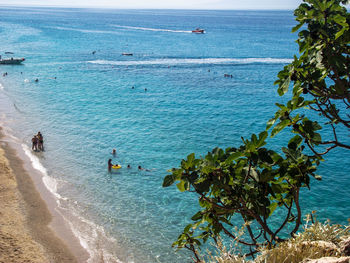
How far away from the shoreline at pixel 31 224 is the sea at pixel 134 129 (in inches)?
27.4

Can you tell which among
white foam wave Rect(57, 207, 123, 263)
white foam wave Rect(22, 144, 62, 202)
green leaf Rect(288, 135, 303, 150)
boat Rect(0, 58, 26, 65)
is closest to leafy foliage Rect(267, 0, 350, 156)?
Result: green leaf Rect(288, 135, 303, 150)

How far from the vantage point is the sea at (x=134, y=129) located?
2044 centimetres

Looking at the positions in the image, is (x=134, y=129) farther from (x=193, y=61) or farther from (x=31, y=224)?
(x=193, y=61)

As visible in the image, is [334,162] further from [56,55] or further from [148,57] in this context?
[56,55]

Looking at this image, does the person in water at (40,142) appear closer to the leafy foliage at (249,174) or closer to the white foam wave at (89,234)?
the white foam wave at (89,234)

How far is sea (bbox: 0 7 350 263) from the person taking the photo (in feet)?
67.1

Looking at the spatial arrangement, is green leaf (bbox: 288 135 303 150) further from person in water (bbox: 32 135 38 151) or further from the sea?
person in water (bbox: 32 135 38 151)

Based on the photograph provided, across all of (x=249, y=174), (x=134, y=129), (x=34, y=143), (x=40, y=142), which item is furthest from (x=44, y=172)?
(x=249, y=174)

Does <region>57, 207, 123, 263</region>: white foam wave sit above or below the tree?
below

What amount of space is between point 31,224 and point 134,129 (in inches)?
747

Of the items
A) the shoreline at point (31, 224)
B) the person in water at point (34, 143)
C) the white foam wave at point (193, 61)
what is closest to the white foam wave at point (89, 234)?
the shoreline at point (31, 224)

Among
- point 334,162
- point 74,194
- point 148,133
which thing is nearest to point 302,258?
point 74,194

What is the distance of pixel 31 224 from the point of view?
755 inches

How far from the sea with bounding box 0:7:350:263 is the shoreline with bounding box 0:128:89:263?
696mm
